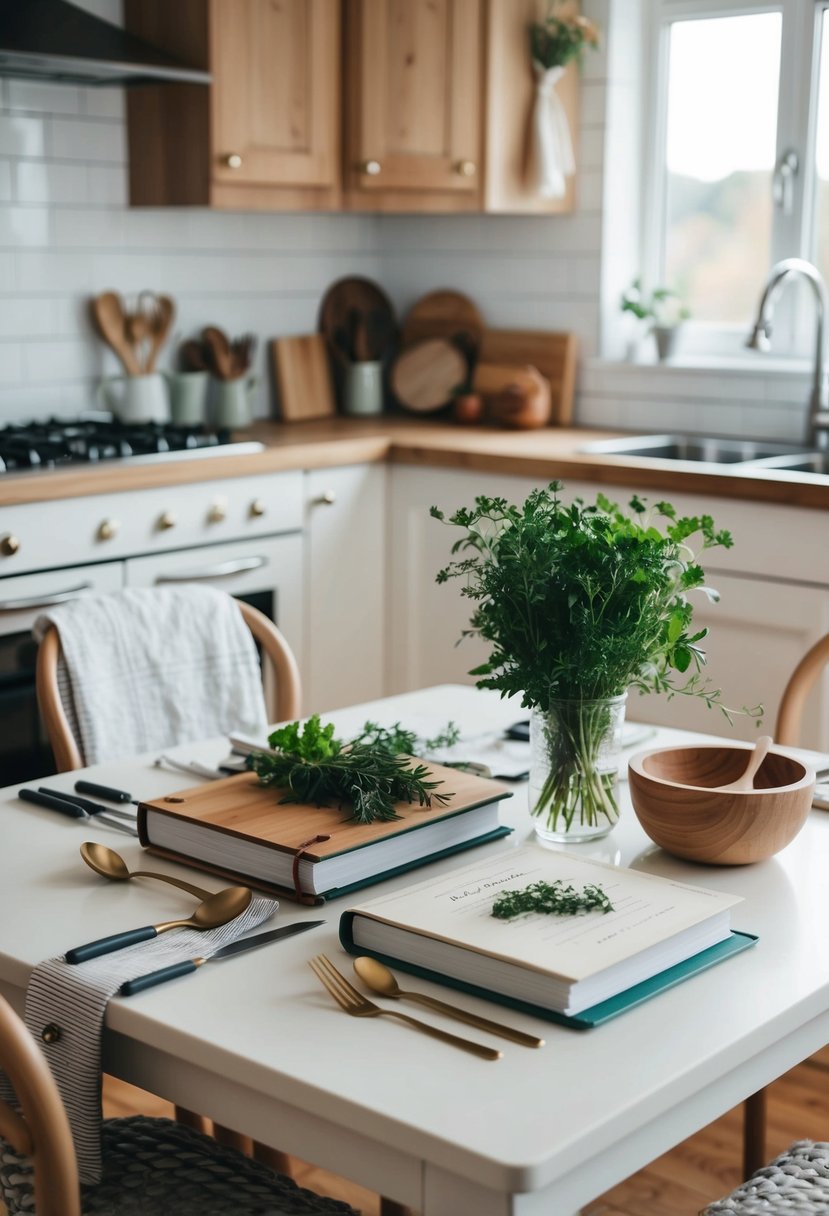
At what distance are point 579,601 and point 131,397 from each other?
2.36 m

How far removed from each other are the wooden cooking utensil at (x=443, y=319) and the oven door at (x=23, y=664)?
5.23 ft

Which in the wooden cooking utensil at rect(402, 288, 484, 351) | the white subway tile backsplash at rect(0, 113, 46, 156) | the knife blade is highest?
the white subway tile backsplash at rect(0, 113, 46, 156)

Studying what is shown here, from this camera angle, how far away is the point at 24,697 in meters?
2.83

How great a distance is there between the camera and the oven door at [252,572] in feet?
10.0

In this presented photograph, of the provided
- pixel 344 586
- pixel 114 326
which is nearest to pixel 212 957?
pixel 344 586

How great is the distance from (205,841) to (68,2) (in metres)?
2.61

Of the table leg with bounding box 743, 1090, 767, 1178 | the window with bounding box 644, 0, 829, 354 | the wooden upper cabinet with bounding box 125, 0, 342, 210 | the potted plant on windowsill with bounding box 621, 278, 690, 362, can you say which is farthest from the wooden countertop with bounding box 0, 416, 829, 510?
the table leg with bounding box 743, 1090, 767, 1178

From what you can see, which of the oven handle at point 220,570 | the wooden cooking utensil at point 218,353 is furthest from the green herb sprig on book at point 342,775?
the wooden cooking utensil at point 218,353

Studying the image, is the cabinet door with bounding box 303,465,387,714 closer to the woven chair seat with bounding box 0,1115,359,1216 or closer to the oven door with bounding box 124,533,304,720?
the oven door with bounding box 124,533,304,720

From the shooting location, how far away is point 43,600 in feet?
9.21

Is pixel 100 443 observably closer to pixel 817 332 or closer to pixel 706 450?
pixel 706 450

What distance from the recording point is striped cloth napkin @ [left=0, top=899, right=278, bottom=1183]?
1.14 metres

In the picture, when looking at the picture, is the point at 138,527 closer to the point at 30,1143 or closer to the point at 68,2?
the point at 68,2

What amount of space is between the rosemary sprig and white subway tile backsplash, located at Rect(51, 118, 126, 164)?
267cm
